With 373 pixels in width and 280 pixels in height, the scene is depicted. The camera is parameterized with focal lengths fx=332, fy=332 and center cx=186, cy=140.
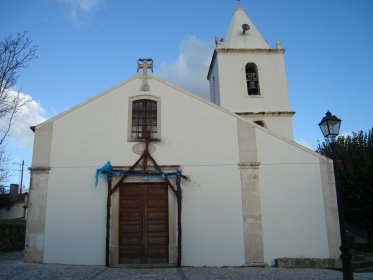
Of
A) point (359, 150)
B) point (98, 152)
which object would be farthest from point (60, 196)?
point (359, 150)

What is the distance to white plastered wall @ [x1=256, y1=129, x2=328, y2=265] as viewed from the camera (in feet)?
37.6

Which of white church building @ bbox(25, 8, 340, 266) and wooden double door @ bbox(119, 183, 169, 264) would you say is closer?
white church building @ bbox(25, 8, 340, 266)

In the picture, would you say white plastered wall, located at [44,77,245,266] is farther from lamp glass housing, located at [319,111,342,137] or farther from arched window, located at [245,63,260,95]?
arched window, located at [245,63,260,95]

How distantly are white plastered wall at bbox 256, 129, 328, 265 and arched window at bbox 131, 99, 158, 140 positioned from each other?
13.1 feet

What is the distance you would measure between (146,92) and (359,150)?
43.7 ft

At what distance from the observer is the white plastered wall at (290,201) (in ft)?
37.6

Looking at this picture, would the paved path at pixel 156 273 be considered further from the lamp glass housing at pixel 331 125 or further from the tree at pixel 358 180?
the tree at pixel 358 180

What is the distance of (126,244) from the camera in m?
11.7

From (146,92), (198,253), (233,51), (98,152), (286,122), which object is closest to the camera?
(198,253)

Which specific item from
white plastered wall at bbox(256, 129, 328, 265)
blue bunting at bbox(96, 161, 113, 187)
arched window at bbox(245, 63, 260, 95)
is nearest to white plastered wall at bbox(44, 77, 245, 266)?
blue bunting at bbox(96, 161, 113, 187)

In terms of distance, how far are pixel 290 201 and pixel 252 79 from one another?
984 centimetres

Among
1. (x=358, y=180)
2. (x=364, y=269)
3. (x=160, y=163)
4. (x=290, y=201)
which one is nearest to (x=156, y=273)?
(x=160, y=163)

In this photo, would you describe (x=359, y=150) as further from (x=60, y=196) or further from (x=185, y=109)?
(x=60, y=196)

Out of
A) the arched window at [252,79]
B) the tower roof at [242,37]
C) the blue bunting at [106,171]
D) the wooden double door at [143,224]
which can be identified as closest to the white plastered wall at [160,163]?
the blue bunting at [106,171]
